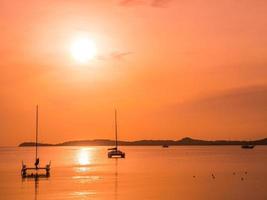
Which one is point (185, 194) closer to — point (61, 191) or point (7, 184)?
point (61, 191)

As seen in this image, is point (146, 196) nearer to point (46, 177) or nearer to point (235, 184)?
point (235, 184)

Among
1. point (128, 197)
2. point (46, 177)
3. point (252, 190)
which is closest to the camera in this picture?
point (128, 197)

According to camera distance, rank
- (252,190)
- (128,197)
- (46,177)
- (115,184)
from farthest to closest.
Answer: (46,177), (115,184), (252,190), (128,197)

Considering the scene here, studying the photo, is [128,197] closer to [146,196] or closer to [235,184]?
[146,196]

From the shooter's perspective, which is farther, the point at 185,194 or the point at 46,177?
the point at 46,177

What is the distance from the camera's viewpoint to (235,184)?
73.9m

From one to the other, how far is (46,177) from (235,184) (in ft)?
108

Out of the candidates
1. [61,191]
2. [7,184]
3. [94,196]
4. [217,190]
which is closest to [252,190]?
[217,190]

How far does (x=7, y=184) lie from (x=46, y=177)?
12.0 meters

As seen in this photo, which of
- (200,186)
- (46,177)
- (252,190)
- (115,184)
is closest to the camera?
(252,190)

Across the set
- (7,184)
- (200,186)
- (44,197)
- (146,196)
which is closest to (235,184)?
(200,186)

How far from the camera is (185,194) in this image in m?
61.0

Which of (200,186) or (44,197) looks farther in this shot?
(200,186)

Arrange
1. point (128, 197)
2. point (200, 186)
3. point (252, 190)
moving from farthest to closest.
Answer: point (200, 186), point (252, 190), point (128, 197)
